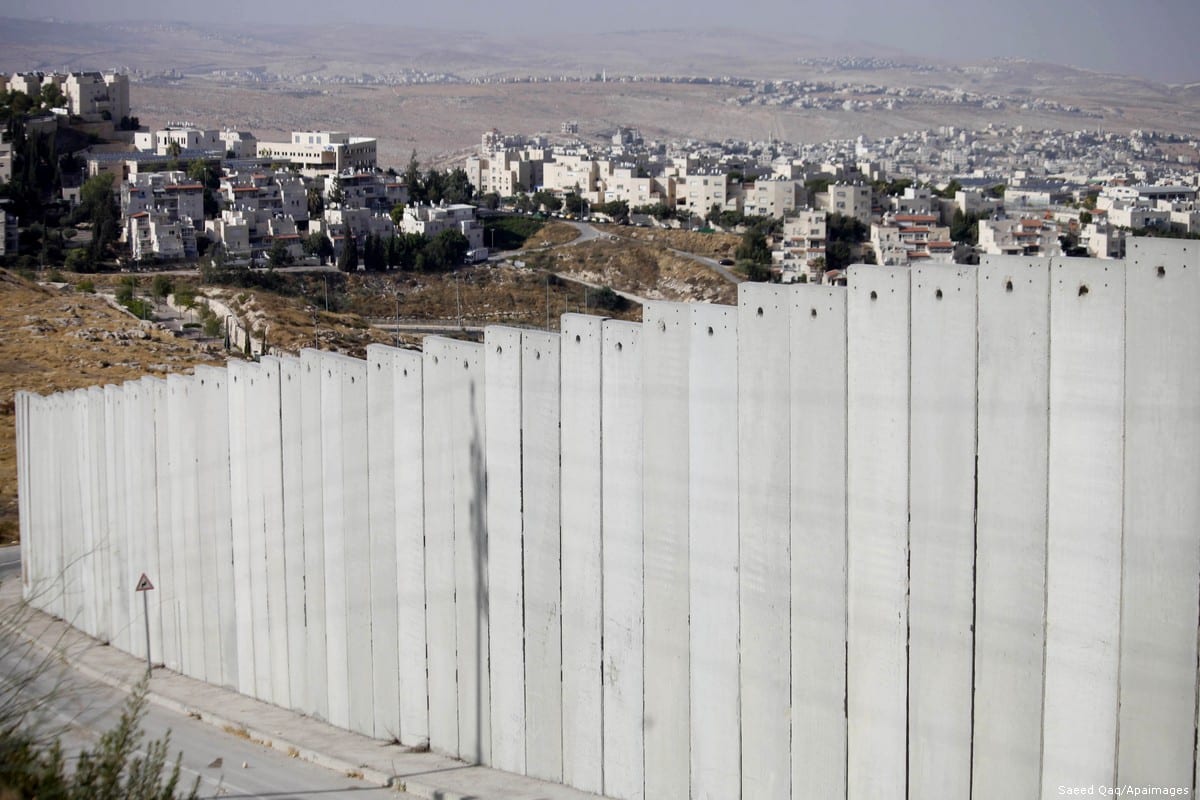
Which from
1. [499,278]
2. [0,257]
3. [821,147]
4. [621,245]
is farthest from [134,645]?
[821,147]

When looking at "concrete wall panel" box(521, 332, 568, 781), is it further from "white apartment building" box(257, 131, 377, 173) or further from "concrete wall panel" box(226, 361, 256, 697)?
"white apartment building" box(257, 131, 377, 173)

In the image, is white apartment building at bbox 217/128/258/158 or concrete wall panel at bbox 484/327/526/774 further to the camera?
white apartment building at bbox 217/128/258/158

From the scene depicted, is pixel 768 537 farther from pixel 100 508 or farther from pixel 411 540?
pixel 100 508

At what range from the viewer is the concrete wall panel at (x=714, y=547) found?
284 inches

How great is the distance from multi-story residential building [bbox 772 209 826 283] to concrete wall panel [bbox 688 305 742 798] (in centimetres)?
4612

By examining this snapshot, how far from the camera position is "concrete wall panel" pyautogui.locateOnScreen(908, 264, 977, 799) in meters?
6.37

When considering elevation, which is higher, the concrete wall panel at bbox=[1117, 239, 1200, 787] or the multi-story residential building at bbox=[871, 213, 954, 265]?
the concrete wall panel at bbox=[1117, 239, 1200, 787]

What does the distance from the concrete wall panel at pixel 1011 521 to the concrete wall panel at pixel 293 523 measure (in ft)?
16.1

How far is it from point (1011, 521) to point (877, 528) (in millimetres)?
635

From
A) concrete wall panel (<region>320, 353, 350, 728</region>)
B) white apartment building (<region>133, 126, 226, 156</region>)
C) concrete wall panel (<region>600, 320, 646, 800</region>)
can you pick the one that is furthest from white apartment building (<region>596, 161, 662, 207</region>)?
concrete wall panel (<region>600, 320, 646, 800</region>)

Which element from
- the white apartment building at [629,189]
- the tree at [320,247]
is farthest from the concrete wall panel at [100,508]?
the white apartment building at [629,189]

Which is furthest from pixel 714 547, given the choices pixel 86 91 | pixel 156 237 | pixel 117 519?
pixel 86 91

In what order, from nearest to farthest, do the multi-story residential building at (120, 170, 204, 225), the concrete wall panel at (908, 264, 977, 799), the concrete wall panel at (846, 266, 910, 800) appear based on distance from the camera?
the concrete wall panel at (908, 264, 977, 799) < the concrete wall panel at (846, 266, 910, 800) < the multi-story residential building at (120, 170, 204, 225)

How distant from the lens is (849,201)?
76.8 metres
